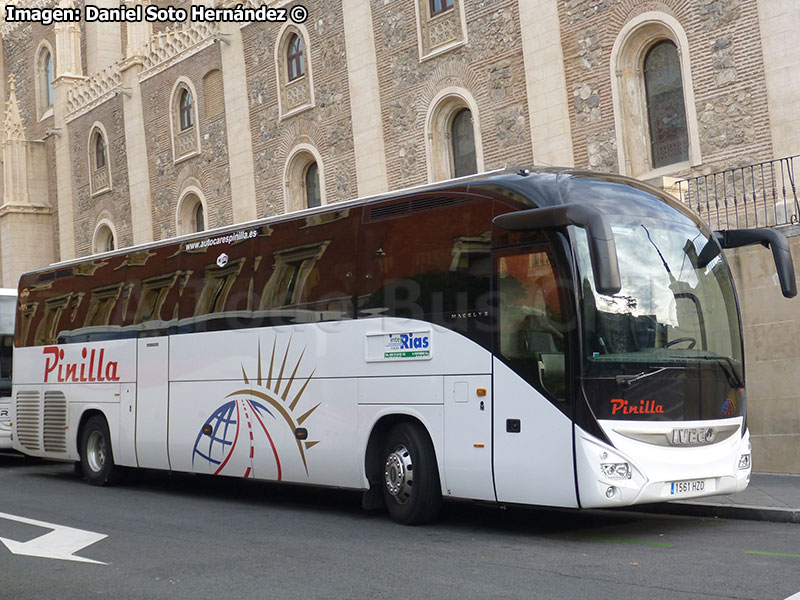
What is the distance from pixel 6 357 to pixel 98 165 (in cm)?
1664

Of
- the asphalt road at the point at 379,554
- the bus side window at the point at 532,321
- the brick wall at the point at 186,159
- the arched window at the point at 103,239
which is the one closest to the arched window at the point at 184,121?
the brick wall at the point at 186,159

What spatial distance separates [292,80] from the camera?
84.6ft

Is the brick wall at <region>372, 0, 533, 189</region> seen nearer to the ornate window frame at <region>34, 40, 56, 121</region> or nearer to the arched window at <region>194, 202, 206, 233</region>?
the arched window at <region>194, 202, 206, 233</region>

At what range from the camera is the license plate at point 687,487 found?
28.5 feet

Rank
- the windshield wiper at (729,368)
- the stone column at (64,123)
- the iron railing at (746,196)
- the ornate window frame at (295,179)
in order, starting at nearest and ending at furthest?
the windshield wiper at (729,368)
the iron railing at (746,196)
the ornate window frame at (295,179)
the stone column at (64,123)

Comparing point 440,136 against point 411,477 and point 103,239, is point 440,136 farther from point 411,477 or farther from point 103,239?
point 103,239

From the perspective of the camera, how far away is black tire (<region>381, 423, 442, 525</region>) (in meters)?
9.76

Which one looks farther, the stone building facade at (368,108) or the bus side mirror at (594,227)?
the stone building facade at (368,108)

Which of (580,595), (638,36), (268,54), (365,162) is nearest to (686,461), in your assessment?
(580,595)

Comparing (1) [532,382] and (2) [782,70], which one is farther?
(2) [782,70]

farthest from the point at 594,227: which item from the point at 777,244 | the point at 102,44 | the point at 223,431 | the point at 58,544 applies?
the point at 102,44

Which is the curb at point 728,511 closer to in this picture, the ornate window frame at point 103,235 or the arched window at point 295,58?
the arched window at point 295,58

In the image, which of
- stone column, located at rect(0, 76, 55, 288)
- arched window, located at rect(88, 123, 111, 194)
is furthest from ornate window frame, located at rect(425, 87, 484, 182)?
stone column, located at rect(0, 76, 55, 288)

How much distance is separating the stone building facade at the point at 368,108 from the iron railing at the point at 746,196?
0.38 metres
